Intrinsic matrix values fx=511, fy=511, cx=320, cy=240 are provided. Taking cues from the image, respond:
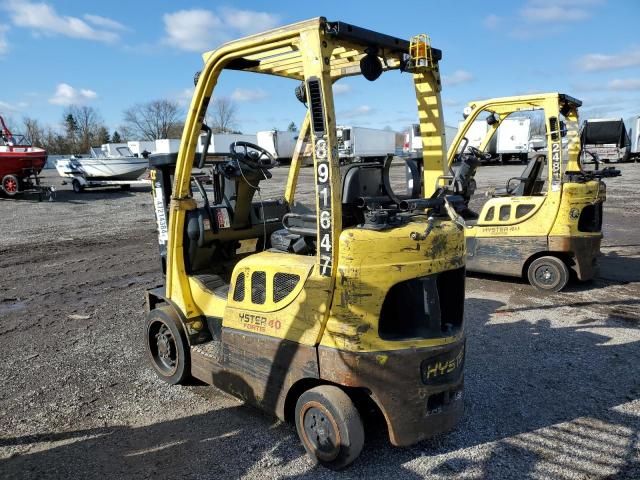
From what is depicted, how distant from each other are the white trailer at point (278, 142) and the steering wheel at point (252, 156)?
1482 inches

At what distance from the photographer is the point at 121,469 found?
3.30 metres

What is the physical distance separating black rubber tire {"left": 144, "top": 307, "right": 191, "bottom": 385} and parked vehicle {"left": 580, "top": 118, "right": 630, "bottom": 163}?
1311 inches

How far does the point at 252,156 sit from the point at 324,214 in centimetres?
194

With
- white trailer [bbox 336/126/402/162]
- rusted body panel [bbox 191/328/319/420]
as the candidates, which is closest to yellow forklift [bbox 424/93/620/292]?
rusted body panel [bbox 191/328/319/420]

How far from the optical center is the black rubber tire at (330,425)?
10.0ft

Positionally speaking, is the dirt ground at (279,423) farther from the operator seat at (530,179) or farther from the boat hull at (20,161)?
the boat hull at (20,161)

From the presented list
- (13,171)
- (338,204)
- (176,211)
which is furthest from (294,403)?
(13,171)

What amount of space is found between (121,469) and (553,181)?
20.5ft

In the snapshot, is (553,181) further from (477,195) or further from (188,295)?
(477,195)

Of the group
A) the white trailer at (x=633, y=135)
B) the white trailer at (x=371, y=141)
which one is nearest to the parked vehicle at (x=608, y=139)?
the white trailer at (x=633, y=135)

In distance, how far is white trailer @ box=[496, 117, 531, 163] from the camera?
1487 inches

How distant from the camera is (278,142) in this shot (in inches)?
1699

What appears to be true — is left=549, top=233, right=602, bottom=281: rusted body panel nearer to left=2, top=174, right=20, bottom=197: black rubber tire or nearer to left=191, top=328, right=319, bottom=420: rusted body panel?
left=191, top=328, right=319, bottom=420: rusted body panel

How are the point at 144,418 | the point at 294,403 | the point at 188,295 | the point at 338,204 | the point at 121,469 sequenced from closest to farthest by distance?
the point at 338,204
the point at 121,469
the point at 294,403
the point at 144,418
the point at 188,295
